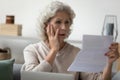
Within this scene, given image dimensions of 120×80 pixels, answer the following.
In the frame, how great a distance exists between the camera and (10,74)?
4.68ft

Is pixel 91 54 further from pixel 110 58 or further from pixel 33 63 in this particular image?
pixel 33 63

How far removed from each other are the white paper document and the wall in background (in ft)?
4.30

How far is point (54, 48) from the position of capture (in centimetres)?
172

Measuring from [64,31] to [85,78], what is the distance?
338mm

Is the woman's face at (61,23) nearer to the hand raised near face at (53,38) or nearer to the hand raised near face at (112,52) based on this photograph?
the hand raised near face at (53,38)

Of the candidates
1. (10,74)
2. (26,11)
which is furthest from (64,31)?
(26,11)

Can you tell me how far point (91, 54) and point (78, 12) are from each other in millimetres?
1435

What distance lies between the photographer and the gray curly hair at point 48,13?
1832mm

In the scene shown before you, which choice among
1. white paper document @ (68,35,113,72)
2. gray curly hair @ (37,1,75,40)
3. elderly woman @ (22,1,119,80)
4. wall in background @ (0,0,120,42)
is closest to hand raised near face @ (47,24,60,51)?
elderly woman @ (22,1,119,80)

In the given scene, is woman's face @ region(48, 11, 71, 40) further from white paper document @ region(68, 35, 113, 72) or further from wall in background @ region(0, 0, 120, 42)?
wall in background @ region(0, 0, 120, 42)

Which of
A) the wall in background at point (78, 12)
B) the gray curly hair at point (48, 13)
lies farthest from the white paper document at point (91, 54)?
the wall in background at point (78, 12)

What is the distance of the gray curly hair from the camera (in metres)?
1.83

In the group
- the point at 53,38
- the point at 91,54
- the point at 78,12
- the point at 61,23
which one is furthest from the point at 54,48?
the point at 78,12

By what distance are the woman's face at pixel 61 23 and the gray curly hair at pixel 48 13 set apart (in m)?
0.03
